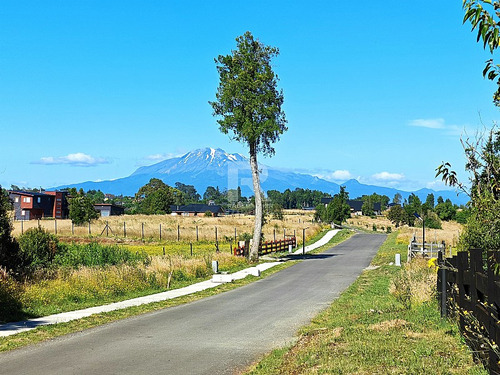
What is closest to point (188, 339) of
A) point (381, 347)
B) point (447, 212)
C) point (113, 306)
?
point (381, 347)

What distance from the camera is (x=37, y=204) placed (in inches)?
4309

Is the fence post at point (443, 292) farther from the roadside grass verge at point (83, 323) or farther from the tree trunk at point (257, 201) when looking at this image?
the tree trunk at point (257, 201)

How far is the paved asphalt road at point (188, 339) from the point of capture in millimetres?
10070

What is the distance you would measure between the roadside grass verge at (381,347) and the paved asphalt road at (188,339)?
0.95 metres

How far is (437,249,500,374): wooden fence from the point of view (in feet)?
19.2

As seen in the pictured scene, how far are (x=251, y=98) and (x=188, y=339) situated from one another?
84.0 ft

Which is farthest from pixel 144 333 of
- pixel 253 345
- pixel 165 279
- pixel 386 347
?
pixel 165 279

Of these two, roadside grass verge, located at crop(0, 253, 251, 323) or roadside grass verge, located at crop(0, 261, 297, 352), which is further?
roadside grass verge, located at crop(0, 253, 251, 323)

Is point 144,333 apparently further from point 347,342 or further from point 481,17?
point 481,17

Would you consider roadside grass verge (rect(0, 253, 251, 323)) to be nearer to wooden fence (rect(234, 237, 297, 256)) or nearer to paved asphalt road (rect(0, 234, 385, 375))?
paved asphalt road (rect(0, 234, 385, 375))

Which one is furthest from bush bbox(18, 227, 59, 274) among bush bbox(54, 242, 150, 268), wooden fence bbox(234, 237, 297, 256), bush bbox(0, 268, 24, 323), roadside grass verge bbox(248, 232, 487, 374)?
roadside grass verge bbox(248, 232, 487, 374)

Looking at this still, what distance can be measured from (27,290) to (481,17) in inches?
649

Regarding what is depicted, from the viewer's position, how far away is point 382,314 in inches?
498

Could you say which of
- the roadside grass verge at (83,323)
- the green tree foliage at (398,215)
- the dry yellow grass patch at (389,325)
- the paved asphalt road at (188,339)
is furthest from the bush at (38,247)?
the green tree foliage at (398,215)
